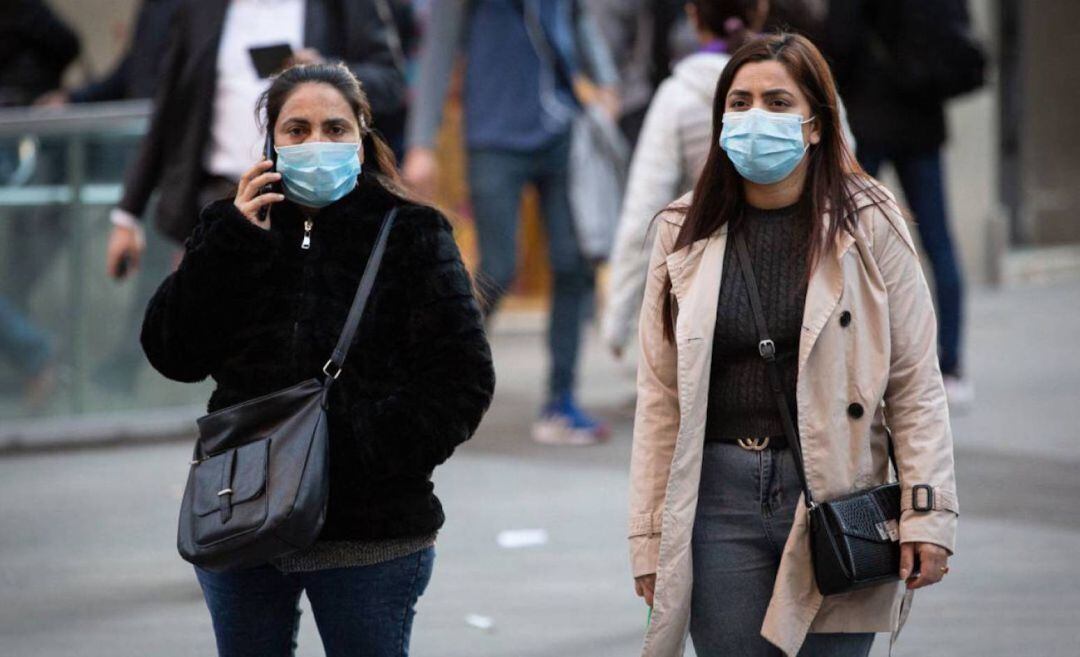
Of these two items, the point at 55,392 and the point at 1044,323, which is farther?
the point at 1044,323

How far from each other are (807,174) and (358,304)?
0.93 m

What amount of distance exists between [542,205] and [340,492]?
4.52 m

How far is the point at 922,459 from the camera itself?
11.5 ft

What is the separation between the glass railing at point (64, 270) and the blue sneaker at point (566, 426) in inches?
73.7

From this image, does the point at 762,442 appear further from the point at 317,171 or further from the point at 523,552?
the point at 523,552

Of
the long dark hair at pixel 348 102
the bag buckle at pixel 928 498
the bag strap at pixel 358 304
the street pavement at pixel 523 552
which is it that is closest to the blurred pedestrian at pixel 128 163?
the street pavement at pixel 523 552

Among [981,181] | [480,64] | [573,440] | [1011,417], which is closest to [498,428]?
[573,440]

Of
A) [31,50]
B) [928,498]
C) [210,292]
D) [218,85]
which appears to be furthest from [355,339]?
[31,50]

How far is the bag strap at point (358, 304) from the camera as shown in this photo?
342 centimetres

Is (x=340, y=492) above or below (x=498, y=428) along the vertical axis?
above

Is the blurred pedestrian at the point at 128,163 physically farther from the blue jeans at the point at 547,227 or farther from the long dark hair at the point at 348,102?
the long dark hair at the point at 348,102

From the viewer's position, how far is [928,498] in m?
3.46

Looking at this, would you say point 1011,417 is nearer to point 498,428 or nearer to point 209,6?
point 498,428

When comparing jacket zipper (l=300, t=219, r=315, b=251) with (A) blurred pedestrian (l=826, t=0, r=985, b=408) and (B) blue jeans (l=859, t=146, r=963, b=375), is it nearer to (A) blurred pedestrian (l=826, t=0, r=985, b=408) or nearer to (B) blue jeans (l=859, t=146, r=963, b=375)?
(A) blurred pedestrian (l=826, t=0, r=985, b=408)
